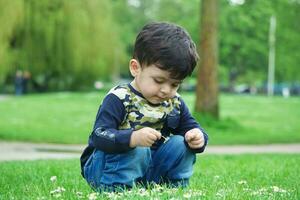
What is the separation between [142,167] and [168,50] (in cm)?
88

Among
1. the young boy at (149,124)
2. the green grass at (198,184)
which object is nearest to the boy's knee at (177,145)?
the young boy at (149,124)

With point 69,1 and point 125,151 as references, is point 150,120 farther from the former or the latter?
point 69,1

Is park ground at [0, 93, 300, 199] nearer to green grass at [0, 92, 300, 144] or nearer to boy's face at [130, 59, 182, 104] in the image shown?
green grass at [0, 92, 300, 144]

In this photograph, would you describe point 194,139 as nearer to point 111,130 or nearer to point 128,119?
point 128,119

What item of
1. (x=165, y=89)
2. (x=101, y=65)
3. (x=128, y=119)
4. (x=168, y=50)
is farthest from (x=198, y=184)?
(x=101, y=65)

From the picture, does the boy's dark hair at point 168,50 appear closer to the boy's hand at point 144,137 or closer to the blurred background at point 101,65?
the boy's hand at point 144,137

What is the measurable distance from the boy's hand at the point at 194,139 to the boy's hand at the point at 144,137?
1.19ft

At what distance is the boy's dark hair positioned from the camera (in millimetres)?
4039

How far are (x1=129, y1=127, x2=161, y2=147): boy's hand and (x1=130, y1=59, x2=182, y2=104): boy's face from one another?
0.31 m

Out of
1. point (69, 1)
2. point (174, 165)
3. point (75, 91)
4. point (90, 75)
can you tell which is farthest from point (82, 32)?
point (174, 165)

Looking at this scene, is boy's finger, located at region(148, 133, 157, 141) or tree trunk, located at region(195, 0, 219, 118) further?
tree trunk, located at region(195, 0, 219, 118)

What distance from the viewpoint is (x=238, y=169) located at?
7039mm

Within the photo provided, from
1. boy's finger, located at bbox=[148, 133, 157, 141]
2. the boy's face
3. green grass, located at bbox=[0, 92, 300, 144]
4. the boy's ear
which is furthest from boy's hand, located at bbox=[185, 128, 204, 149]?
green grass, located at bbox=[0, 92, 300, 144]

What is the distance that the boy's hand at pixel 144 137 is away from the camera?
397cm
